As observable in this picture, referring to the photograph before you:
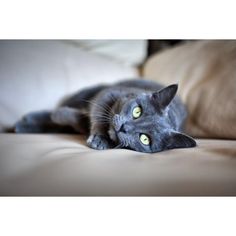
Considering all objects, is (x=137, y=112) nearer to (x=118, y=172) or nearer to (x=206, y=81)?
(x=118, y=172)

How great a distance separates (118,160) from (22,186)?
8.6 inches

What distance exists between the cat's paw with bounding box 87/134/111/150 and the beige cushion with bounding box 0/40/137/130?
48 centimetres

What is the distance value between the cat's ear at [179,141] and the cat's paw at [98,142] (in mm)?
179

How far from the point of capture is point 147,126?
90 cm

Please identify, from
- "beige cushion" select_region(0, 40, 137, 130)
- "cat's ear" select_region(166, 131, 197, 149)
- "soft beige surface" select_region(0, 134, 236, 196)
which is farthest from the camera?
"beige cushion" select_region(0, 40, 137, 130)

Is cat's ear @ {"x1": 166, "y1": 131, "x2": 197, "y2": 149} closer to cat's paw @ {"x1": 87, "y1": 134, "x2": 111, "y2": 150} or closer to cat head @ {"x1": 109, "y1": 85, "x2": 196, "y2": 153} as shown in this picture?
cat head @ {"x1": 109, "y1": 85, "x2": 196, "y2": 153}

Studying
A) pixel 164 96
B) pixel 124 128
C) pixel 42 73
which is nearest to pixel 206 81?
pixel 164 96

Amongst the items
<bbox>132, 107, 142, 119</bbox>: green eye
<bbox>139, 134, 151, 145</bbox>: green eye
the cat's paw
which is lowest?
the cat's paw

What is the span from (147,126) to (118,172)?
0.26 meters

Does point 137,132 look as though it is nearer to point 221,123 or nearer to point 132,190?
point 132,190

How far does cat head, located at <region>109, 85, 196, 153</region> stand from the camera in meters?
0.88

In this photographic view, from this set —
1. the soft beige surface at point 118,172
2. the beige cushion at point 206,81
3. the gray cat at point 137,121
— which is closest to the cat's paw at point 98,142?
the gray cat at point 137,121

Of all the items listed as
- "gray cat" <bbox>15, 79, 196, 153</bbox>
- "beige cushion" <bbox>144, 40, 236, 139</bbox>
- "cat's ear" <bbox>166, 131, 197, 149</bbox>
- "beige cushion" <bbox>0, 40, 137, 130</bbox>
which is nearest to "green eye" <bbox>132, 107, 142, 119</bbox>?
"gray cat" <bbox>15, 79, 196, 153</bbox>
